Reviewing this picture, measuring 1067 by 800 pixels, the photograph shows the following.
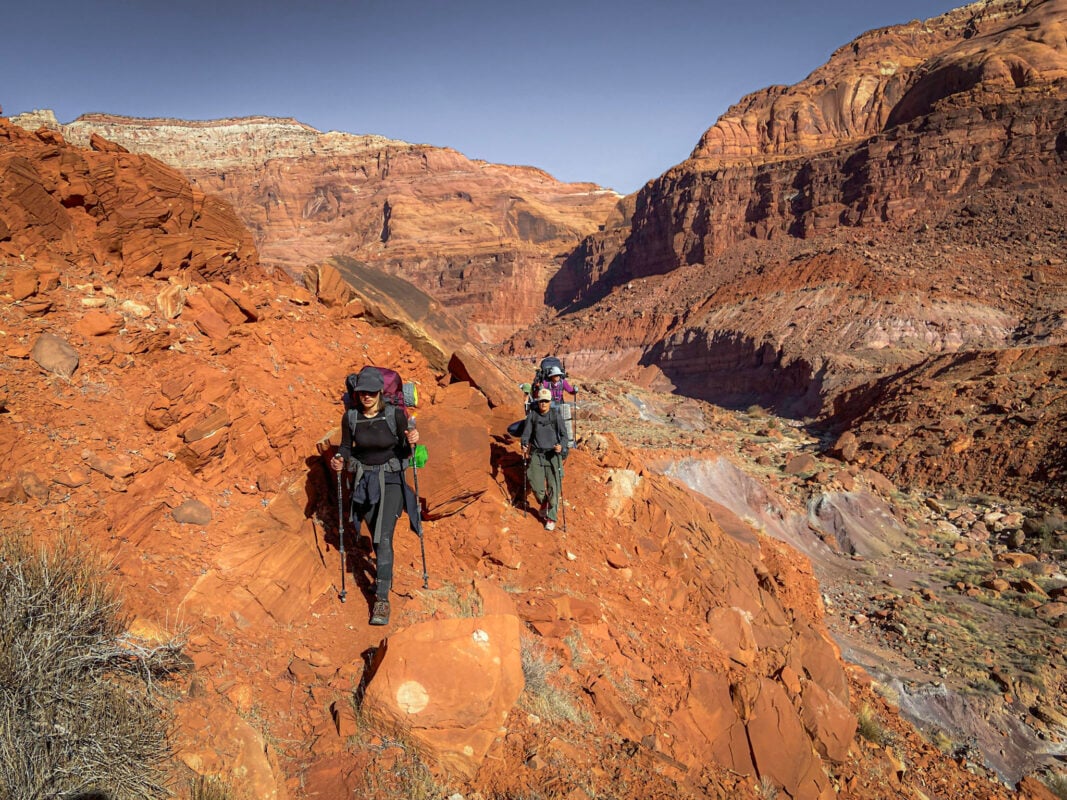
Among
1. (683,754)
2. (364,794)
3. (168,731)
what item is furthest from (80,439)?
(683,754)

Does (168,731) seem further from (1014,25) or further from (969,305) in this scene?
(1014,25)

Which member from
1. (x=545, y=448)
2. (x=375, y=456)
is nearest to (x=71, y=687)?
(x=375, y=456)

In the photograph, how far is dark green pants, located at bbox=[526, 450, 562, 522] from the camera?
6.20 meters

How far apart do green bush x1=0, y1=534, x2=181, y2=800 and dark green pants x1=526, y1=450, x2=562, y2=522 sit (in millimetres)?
3633

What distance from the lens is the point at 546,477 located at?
6371mm

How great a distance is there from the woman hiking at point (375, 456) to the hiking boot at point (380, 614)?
9 centimetres

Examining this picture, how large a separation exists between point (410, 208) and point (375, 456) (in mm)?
92836

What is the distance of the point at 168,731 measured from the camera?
2.92 meters

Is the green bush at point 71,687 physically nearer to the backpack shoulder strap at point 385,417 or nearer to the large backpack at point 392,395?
the backpack shoulder strap at point 385,417

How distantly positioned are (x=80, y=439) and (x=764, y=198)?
6012 centimetres

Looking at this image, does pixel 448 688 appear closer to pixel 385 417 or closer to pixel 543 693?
pixel 543 693

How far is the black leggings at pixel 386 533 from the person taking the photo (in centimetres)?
433

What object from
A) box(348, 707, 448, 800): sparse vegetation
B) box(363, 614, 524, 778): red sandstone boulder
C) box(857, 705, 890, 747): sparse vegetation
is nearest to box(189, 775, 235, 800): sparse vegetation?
box(348, 707, 448, 800): sparse vegetation

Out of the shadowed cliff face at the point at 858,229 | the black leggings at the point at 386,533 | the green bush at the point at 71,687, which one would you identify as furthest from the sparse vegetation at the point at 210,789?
the shadowed cliff face at the point at 858,229
